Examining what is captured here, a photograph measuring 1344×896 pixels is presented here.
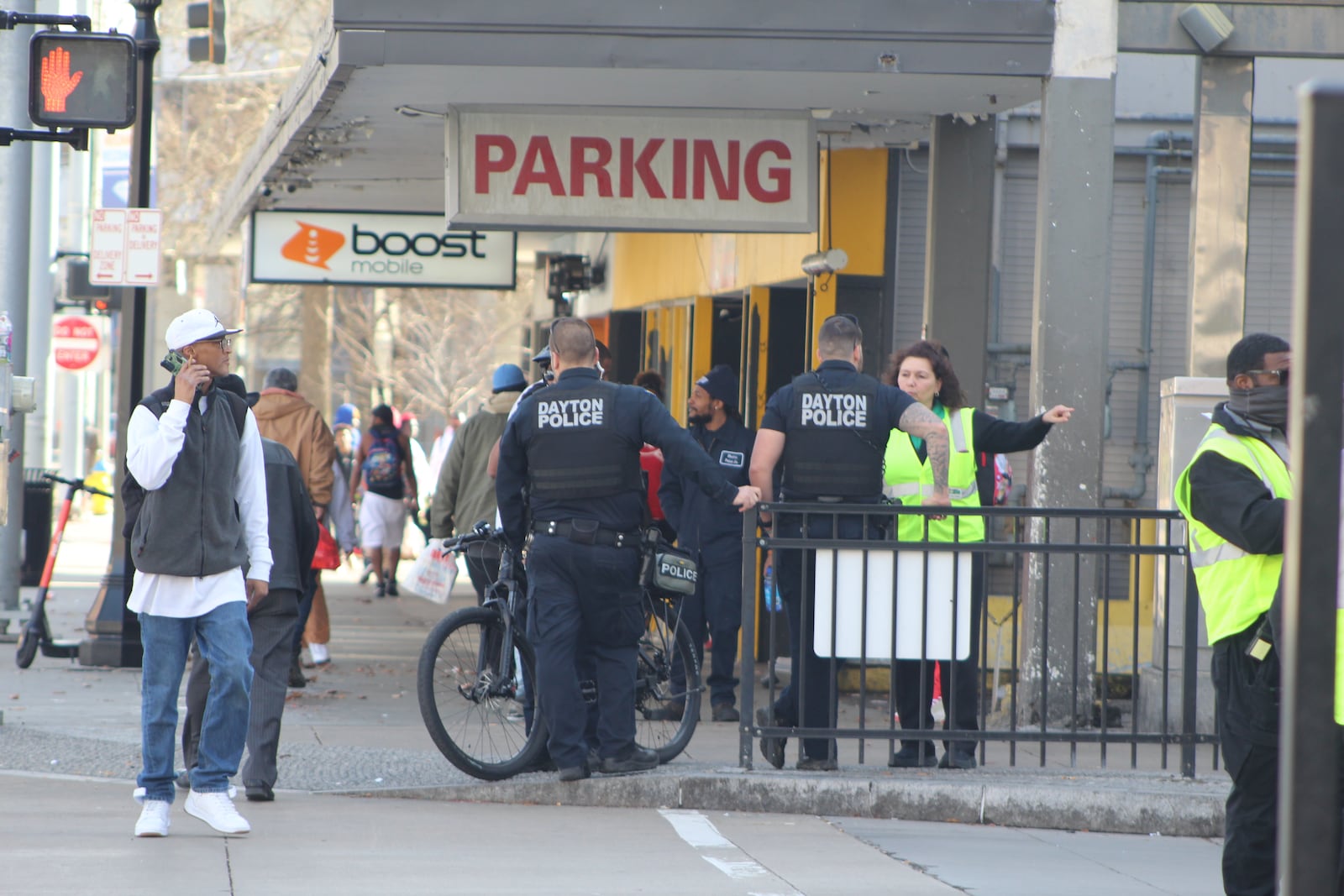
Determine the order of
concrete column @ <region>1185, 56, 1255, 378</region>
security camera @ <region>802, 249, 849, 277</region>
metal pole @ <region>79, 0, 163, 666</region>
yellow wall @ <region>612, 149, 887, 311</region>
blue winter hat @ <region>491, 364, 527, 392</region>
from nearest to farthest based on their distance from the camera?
concrete column @ <region>1185, 56, 1255, 378</region>, blue winter hat @ <region>491, 364, 527, 392</region>, security camera @ <region>802, 249, 849, 277</region>, metal pole @ <region>79, 0, 163, 666</region>, yellow wall @ <region>612, 149, 887, 311</region>

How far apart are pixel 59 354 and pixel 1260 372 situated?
85.6 feet

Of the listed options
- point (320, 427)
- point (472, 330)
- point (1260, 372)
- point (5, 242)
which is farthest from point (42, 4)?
point (472, 330)

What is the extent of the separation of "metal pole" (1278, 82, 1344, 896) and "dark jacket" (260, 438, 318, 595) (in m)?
5.69

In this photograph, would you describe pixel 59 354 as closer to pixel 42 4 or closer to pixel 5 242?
pixel 42 4

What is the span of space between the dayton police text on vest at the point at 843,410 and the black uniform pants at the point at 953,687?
0.74 meters

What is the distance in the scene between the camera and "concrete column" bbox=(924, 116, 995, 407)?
430 inches

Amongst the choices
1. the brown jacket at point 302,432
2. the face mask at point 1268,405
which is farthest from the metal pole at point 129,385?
the face mask at point 1268,405

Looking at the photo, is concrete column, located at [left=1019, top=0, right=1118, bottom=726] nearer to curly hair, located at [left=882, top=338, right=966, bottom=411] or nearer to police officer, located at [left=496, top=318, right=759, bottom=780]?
curly hair, located at [left=882, top=338, right=966, bottom=411]

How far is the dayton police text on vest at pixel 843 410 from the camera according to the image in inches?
297

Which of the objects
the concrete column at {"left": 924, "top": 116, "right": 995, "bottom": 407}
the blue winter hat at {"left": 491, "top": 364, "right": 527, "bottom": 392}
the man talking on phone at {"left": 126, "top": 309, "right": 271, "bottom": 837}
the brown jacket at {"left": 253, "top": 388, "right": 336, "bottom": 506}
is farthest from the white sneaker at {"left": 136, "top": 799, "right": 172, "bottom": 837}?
the concrete column at {"left": 924, "top": 116, "right": 995, "bottom": 407}

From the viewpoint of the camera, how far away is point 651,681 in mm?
7867

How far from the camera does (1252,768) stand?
16.1ft

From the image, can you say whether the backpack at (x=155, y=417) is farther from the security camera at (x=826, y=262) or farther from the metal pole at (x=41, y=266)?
the metal pole at (x=41, y=266)

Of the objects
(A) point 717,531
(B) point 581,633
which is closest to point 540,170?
(A) point 717,531
